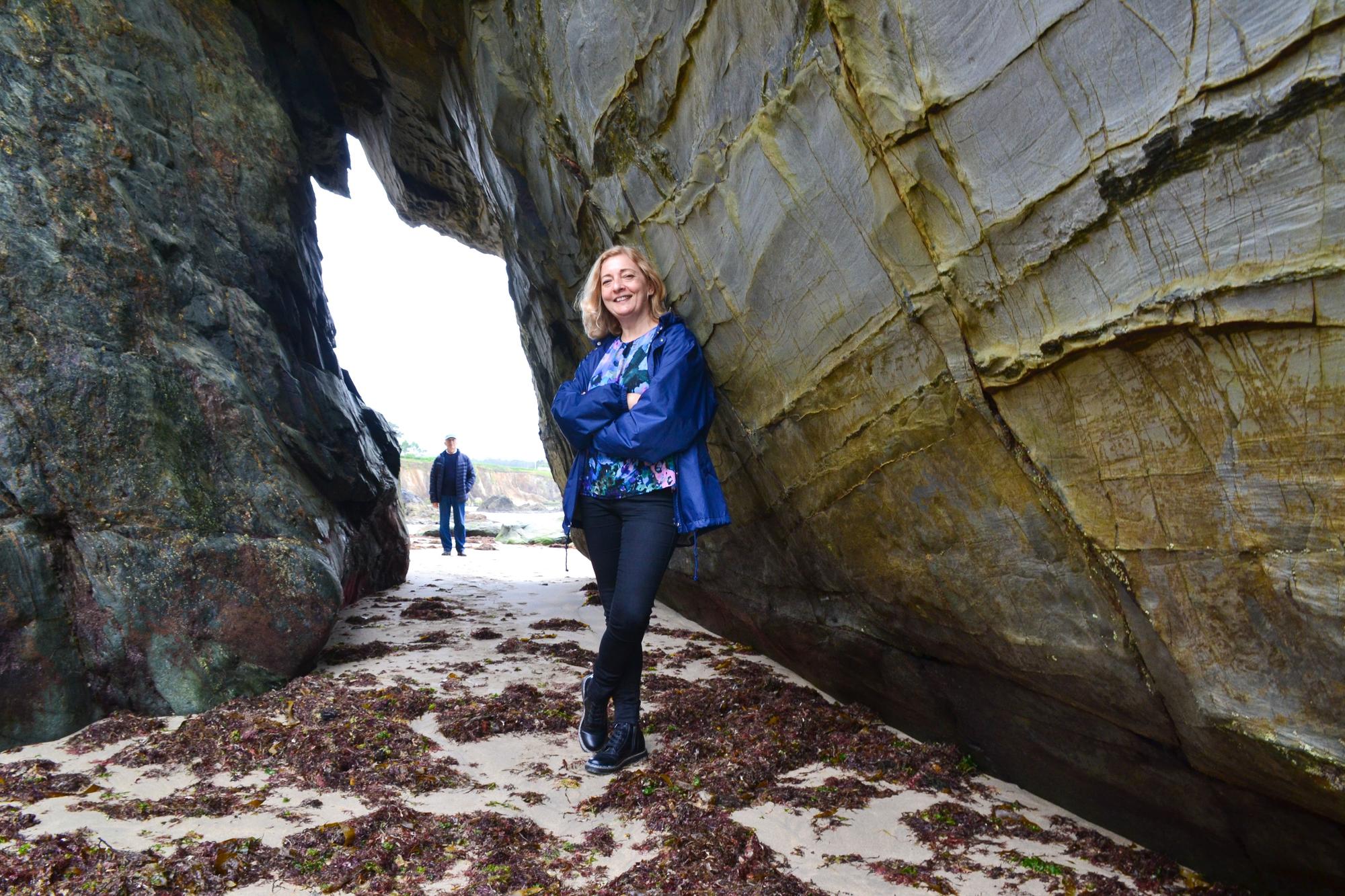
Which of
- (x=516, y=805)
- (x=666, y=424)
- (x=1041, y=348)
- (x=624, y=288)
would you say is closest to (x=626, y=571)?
(x=666, y=424)

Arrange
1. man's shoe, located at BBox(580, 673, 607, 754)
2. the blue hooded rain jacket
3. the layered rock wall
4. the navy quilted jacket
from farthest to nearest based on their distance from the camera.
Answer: the navy quilted jacket < man's shoe, located at BBox(580, 673, 607, 754) < the blue hooded rain jacket < the layered rock wall

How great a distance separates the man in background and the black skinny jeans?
8.57 m

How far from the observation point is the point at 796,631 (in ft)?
14.0

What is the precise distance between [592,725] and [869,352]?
76.1 inches

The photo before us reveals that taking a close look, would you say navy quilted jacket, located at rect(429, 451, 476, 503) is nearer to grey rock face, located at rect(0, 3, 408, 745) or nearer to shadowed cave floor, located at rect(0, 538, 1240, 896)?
grey rock face, located at rect(0, 3, 408, 745)

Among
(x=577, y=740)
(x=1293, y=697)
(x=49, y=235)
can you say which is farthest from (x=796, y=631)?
(x=49, y=235)

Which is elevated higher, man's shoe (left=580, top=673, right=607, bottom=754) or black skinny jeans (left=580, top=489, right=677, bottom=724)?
black skinny jeans (left=580, top=489, right=677, bottom=724)

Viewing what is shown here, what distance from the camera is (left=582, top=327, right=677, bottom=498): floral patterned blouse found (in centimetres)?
309

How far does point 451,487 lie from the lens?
37.6 ft

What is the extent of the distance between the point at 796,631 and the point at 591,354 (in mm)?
1936

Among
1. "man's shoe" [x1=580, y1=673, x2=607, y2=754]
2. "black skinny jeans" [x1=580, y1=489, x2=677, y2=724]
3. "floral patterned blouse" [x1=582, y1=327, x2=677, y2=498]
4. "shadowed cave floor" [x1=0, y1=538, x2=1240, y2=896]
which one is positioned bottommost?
"shadowed cave floor" [x1=0, y1=538, x2=1240, y2=896]

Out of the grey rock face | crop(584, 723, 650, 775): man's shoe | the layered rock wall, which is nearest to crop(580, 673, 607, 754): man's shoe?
crop(584, 723, 650, 775): man's shoe

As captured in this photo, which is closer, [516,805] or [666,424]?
[516,805]

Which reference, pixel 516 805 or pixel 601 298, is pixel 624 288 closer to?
pixel 601 298
